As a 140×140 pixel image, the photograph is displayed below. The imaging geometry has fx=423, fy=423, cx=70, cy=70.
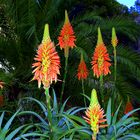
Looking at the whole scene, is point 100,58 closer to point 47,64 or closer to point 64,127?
point 64,127

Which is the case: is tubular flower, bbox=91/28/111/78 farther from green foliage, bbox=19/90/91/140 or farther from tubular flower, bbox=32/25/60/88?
tubular flower, bbox=32/25/60/88

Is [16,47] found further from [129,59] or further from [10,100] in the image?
[129,59]

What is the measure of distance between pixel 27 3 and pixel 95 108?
246 inches

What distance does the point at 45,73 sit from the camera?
2.86m

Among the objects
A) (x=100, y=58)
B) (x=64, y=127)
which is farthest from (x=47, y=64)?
(x=100, y=58)

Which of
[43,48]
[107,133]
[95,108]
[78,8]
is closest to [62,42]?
[107,133]

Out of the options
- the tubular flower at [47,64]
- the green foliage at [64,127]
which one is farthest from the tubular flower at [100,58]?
the tubular flower at [47,64]

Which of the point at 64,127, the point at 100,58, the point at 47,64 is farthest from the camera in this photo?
the point at 100,58

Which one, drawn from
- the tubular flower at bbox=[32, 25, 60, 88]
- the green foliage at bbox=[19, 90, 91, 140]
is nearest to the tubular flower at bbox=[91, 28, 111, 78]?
the green foliage at bbox=[19, 90, 91, 140]

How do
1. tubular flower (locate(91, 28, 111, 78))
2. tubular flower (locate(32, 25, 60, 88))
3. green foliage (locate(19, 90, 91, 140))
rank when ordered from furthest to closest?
tubular flower (locate(91, 28, 111, 78))
green foliage (locate(19, 90, 91, 140))
tubular flower (locate(32, 25, 60, 88))

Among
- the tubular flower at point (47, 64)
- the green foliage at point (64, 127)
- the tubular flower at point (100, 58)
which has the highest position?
the tubular flower at point (100, 58)

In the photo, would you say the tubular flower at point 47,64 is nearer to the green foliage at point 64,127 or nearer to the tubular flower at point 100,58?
the green foliage at point 64,127

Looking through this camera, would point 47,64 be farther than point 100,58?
No

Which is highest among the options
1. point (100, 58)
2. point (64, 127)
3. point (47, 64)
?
point (100, 58)
